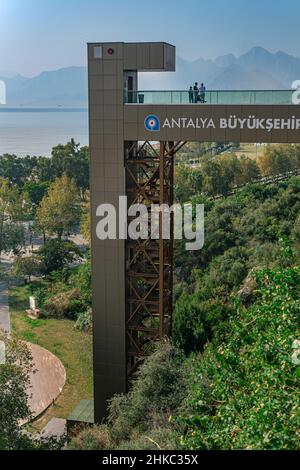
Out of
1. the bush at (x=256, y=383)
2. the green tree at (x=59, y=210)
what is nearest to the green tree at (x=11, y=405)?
the bush at (x=256, y=383)

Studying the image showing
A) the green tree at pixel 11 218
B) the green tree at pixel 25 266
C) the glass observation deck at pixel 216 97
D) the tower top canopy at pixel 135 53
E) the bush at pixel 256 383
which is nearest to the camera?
the bush at pixel 256 383

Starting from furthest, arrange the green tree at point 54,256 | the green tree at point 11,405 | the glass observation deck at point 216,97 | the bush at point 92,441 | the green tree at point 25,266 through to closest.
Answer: the green tree at point 54,256
the green tree at point 25,266
the glass observation deck at point 216,97
the bush at point 92,441
the green tree at point 11,405

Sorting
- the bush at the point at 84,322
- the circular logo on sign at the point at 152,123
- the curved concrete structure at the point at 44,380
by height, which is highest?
the circular logo on sign at the point at 152,123

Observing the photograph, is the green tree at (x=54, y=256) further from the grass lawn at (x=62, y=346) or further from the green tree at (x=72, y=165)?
the green tree at (x=72, y=165)

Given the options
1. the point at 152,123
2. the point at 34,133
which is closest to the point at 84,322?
the point at 152,123

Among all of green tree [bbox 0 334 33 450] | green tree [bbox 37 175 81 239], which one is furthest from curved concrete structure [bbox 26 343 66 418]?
green tree [bbox 37 175 81 239]
